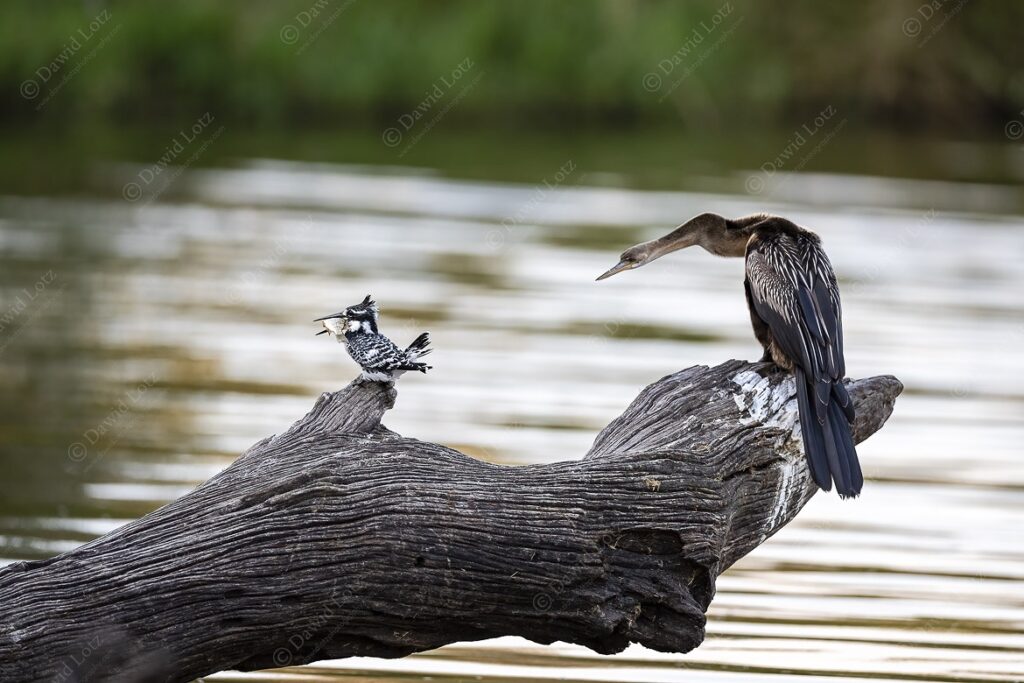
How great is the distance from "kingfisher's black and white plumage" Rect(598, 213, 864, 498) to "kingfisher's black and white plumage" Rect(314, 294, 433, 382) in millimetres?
863

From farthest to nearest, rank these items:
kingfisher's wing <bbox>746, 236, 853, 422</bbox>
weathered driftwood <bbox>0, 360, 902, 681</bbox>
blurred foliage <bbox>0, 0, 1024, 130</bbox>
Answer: blurred foliage <bbox>0, 0, 1024, 130</bbox>, kingfisher's wing <bbox>746, 236, 853, 422</bbox>, weathered driftwood <bbox>0, 360, 902, 681</bbox>

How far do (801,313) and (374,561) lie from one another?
5.70 ft

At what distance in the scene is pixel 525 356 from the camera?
11.4 m

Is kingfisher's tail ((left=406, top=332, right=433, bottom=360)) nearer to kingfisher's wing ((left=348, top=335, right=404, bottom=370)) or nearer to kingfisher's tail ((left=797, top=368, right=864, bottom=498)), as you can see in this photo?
kingfisher's wing ((left=348, top=335, right=404, bottom=370))

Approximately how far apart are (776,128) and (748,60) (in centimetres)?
190

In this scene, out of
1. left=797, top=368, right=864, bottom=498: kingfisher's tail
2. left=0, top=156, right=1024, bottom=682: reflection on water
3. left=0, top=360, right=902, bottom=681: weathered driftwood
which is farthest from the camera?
left=0, top=156, right=1024, bottom=682: reflection on water

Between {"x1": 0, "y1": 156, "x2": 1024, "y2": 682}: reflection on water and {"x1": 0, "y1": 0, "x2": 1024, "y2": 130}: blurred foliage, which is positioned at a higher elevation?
{"x1": 0, "y1": 0, "x2": 1024, "y2": 130}: blurred foliage

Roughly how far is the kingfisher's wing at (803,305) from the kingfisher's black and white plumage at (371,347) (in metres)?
1.16

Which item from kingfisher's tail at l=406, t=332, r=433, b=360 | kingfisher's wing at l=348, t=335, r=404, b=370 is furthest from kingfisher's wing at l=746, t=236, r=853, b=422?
kingfisher's wing at l=348, t=335, r=404, b=370

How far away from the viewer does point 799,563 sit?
23.6 feet

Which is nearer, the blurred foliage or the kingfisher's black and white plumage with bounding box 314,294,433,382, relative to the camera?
the kingfisher's black and white plumage with bounding box 314,294,433,382

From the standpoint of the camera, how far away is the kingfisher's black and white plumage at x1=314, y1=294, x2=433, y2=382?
4.97m

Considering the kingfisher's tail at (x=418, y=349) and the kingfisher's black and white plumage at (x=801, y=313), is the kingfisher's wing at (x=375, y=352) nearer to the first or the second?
the kingfisher's tail at (x=418, y=349)

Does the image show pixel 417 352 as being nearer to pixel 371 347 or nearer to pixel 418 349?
pixel 418 349
